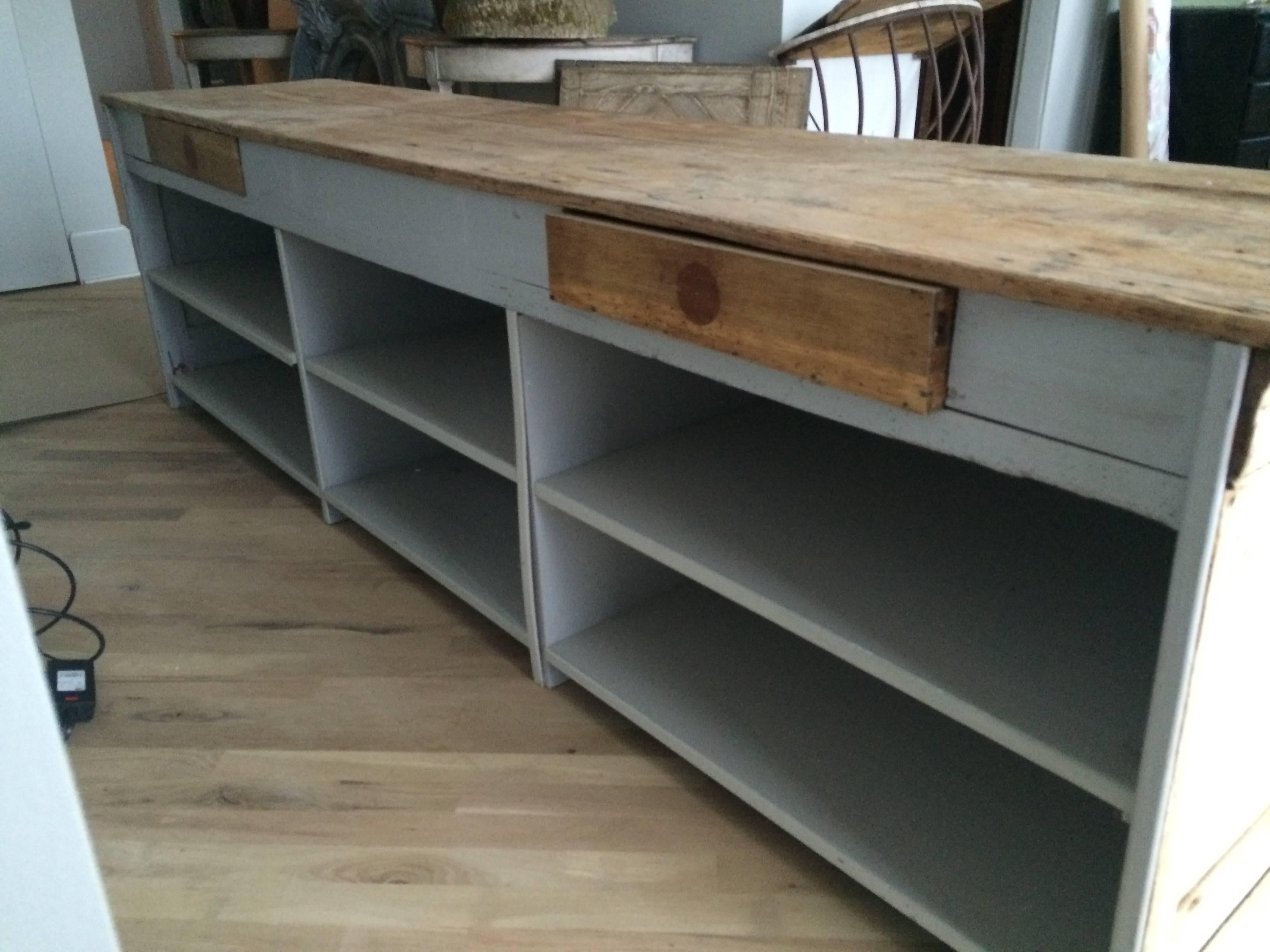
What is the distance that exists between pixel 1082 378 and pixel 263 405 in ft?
5.78

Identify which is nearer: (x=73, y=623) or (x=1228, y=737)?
(x=1228, y=737)

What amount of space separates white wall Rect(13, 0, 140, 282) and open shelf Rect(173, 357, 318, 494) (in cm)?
140

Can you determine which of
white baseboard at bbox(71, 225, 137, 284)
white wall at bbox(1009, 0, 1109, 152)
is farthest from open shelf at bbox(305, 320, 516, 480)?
white baseboard at bbox(71, 225, 137, 284)

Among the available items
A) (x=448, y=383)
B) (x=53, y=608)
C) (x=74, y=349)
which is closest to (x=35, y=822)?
(x=448, y=383)

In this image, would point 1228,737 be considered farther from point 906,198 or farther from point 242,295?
point 242,295

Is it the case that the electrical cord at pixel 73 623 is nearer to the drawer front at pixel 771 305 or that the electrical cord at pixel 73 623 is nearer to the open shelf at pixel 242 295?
the open shelf at pixel 242 295

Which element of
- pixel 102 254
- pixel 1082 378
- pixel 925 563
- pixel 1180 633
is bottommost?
pixel 102 254

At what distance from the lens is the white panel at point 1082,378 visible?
587mm

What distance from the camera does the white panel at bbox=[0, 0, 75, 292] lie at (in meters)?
3.15

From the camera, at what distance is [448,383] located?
1513mm

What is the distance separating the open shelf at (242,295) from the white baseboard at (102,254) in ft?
4.41

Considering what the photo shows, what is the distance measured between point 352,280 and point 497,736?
31.2 inches

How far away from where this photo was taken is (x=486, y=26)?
2.16 m

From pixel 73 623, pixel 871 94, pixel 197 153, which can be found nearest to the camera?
pixel 73 623
